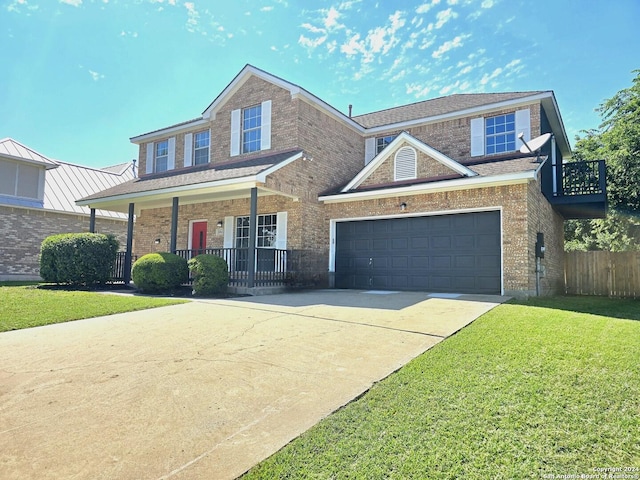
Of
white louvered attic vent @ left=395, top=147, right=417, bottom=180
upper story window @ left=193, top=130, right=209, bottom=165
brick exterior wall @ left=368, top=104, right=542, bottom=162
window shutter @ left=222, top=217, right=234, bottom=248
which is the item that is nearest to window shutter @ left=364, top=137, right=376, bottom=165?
brick exterior wall @ left=368, top=104, right=542, bottom=162

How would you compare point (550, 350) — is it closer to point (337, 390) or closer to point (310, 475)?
point (337, 390)

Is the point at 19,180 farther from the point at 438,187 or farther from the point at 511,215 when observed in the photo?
the point at 511,215

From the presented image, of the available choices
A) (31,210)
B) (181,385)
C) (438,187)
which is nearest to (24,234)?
(31,210)

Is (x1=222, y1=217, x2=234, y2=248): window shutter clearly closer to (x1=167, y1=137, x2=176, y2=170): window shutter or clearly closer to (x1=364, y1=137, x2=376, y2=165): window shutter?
(x1=167, y1=137, x2=176, y2=170): window shutter

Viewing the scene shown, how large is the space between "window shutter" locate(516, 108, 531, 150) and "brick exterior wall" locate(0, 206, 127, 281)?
1981cm

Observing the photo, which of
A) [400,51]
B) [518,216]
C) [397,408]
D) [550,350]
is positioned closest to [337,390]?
[397,408]

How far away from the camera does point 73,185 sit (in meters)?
20.4

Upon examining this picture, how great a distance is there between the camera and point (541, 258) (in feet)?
37.0

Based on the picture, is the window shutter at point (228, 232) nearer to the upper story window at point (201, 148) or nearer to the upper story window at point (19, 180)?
the upper story window at point (201, 148)

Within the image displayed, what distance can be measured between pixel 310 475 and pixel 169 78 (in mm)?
14968

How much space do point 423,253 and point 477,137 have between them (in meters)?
5.27

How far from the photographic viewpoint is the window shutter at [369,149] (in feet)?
53.8

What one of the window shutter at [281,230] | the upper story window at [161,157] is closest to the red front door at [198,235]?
the upper story window at [161,157]

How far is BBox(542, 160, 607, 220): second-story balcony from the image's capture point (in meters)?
12.4
